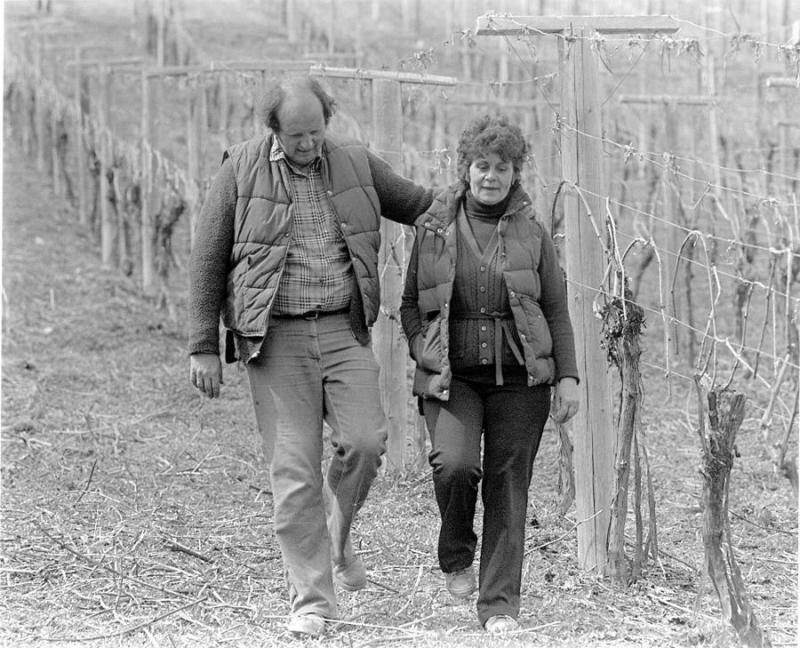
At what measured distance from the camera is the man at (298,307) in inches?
151

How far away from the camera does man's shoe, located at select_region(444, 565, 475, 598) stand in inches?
157

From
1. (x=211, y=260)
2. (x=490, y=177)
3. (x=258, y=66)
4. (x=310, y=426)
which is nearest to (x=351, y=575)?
(x=310, y=426)

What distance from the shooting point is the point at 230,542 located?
507 centimetres

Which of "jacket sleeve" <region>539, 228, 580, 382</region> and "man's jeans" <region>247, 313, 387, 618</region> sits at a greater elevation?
"jacket sleeve" <region>539, 228, 580, 382</region>

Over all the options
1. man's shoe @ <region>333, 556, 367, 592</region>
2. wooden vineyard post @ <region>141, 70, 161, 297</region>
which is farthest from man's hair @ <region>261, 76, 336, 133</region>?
wooden vineyard post @ <region>141, 70, 161, 297</region>

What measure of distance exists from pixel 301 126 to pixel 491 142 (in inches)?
23.3

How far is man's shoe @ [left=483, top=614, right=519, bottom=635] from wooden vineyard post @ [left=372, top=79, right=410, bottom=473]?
7.39ft

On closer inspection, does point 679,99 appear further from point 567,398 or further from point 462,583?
point 462,583

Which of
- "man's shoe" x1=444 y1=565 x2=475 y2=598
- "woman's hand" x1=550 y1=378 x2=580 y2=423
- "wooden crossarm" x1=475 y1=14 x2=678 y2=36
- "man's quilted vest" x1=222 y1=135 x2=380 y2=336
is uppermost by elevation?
"wooden crossarm" x1=475 y1=14 x2=678 y2=36

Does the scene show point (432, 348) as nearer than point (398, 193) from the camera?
Yes

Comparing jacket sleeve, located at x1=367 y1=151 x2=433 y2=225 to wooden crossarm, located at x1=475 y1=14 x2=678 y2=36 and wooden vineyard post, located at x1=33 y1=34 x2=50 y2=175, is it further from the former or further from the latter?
wooden vineyard post, located at x1=33 y1=34 x2=50 y2=175

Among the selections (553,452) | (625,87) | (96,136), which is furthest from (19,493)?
(625,87)

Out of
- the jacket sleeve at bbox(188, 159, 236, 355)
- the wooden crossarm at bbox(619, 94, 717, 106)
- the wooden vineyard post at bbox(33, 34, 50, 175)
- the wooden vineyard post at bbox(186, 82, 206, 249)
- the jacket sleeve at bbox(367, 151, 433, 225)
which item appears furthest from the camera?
the wooden vineyard post at bbox(33, 34, 50, 175)

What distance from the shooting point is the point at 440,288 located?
3.85m
